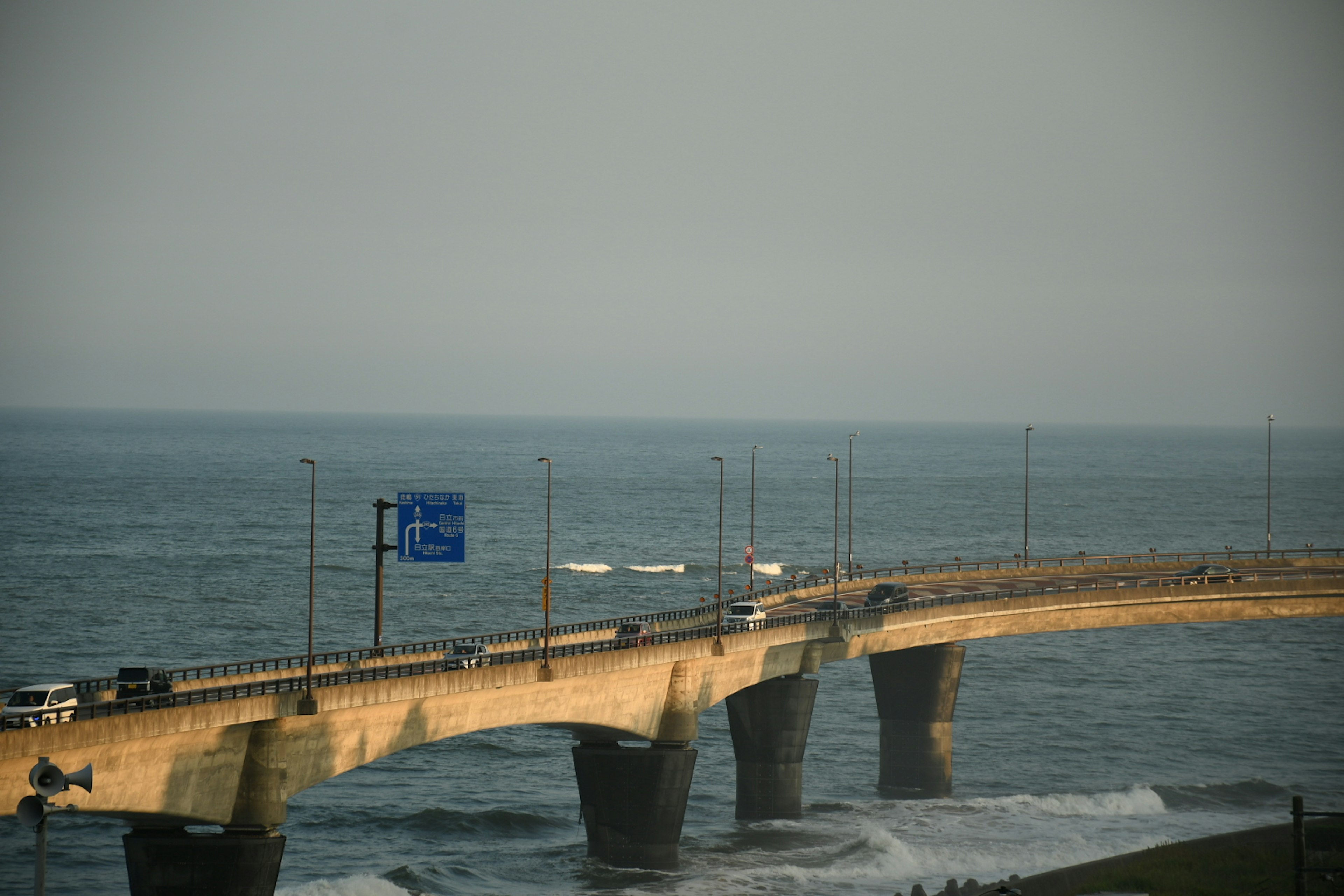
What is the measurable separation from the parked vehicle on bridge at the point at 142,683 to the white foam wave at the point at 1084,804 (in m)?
45.3

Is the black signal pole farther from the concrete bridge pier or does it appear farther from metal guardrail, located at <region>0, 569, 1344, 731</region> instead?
the concrete bridge pier

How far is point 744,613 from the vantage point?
72812mm

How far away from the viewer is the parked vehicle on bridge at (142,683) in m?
45.8

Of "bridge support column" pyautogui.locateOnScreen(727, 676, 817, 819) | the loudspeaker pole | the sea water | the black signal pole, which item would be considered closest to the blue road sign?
the black signal pole

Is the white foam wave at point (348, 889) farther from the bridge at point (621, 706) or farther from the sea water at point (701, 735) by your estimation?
the bridge at point (621, 706)

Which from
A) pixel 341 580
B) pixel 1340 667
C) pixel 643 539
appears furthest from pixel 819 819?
pixel 643 539

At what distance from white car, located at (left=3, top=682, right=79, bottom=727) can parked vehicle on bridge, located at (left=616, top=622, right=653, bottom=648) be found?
24.2m

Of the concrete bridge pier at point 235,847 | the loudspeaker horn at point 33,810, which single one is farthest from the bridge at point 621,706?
the loudspeaker horn at point 33,810

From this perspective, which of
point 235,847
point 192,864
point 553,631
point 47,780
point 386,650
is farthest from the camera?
point 386,650

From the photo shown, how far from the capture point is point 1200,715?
98250 mm

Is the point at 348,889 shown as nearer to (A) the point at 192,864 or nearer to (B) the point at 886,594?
(A) the point at 192,864

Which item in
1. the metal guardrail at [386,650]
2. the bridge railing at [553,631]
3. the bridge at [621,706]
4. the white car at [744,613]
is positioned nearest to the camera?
the bridge at [621,706]

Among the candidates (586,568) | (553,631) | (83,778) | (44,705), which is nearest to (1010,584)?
(553,631)

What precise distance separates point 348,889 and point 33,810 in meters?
37.0
